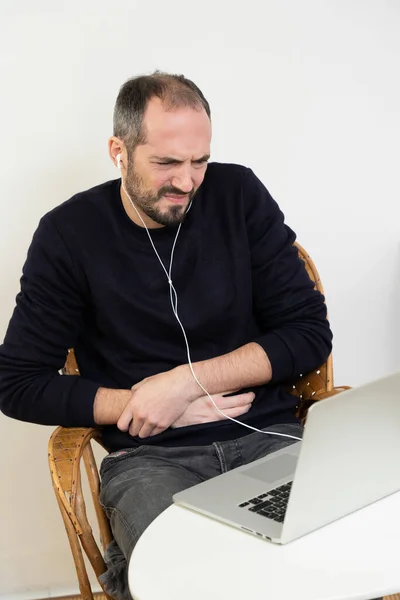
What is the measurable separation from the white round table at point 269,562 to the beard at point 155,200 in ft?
2.50

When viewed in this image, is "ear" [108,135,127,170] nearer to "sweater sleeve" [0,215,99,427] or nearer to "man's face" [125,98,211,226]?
"man's face" [125,98,211,226]

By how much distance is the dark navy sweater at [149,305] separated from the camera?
183cm

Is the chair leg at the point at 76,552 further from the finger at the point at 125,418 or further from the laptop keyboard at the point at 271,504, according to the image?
the laptop keyboard at the point at 271,504

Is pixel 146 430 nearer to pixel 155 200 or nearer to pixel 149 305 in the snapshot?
pixel 149 305

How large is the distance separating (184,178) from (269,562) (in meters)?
0.91

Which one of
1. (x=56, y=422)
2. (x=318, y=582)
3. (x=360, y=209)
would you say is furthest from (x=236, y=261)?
(x=318, y=582)

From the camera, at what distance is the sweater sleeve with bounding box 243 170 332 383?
1915mm

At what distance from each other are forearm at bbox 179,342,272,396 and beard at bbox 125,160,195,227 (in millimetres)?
324

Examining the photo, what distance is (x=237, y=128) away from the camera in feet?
8.05

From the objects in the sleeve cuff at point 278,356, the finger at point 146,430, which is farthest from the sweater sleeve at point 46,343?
the sleeve cuff at point 278,356

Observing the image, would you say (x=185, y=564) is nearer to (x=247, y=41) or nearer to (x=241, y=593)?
(x=241, y=593)

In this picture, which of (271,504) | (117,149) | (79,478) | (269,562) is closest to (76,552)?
(79,478)

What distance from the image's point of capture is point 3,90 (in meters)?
2.31

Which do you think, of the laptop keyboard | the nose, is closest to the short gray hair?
the nose
